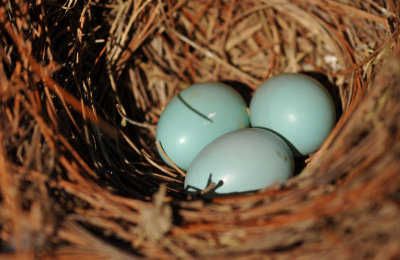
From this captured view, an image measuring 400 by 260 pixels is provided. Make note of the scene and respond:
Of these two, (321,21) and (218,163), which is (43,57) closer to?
(218,163)

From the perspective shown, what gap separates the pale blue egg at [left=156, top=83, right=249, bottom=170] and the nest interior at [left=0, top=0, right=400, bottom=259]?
10 cm

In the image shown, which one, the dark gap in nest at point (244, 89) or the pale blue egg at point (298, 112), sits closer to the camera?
the pale blue egg at point (298, 112)

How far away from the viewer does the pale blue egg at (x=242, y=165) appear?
0.98 metres

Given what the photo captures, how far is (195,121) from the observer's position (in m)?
1.19

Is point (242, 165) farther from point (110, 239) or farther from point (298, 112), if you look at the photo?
point (110, 239)

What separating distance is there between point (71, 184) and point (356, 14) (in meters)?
1.05

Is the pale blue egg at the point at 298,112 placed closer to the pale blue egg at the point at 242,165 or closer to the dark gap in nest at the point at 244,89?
the pale blue egg at the point at 242,165

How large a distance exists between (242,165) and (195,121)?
273mm

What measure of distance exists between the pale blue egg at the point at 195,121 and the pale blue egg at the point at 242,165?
0.42 feet

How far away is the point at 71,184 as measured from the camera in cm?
87

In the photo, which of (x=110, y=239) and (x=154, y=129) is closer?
(x=110, y=239)

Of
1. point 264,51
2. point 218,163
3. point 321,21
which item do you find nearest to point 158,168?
point 218,163

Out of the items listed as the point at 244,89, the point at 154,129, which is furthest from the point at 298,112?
the point at 154,129

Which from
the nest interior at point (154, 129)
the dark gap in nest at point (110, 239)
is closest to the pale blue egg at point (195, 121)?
the nest interior at point (154, 129)
